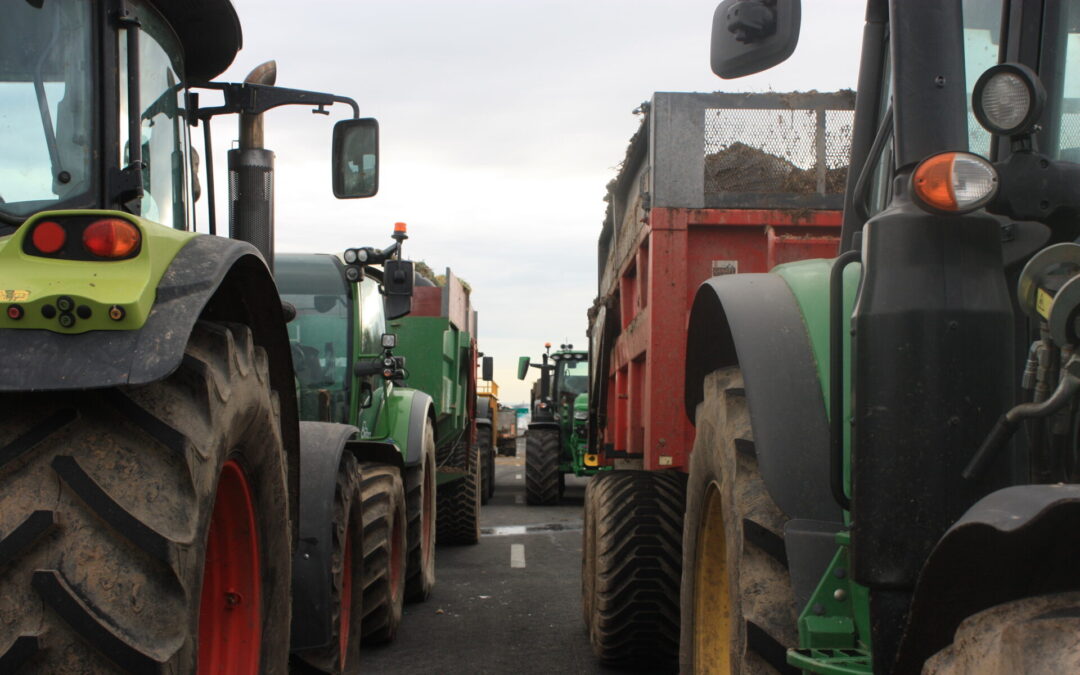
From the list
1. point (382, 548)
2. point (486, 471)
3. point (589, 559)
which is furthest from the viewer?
point (486, 471)

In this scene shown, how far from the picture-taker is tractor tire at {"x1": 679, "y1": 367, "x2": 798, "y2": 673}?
2775 mm

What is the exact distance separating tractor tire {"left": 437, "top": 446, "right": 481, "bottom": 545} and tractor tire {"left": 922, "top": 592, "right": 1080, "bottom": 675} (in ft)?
30.1

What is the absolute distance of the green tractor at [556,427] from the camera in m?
15.7

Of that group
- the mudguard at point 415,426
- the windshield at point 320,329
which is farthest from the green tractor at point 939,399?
Answer: the mudguard at point 415,426

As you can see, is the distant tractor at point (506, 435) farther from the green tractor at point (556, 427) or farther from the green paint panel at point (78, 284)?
the green paint panel at point (78, 284)

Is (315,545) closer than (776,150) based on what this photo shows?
Yes

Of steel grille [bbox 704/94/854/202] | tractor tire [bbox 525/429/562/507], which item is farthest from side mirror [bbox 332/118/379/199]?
tractor tire [bbox 525/429/562/507]

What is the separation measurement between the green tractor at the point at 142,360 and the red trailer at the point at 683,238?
1.71 metres

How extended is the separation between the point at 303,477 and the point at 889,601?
109 inches

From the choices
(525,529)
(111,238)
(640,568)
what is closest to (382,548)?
(640,568)

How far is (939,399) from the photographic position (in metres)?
2.16

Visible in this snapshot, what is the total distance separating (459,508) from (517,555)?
76cm

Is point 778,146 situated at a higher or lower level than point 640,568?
higher

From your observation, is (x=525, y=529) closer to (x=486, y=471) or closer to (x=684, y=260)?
(x=486, y=471)
